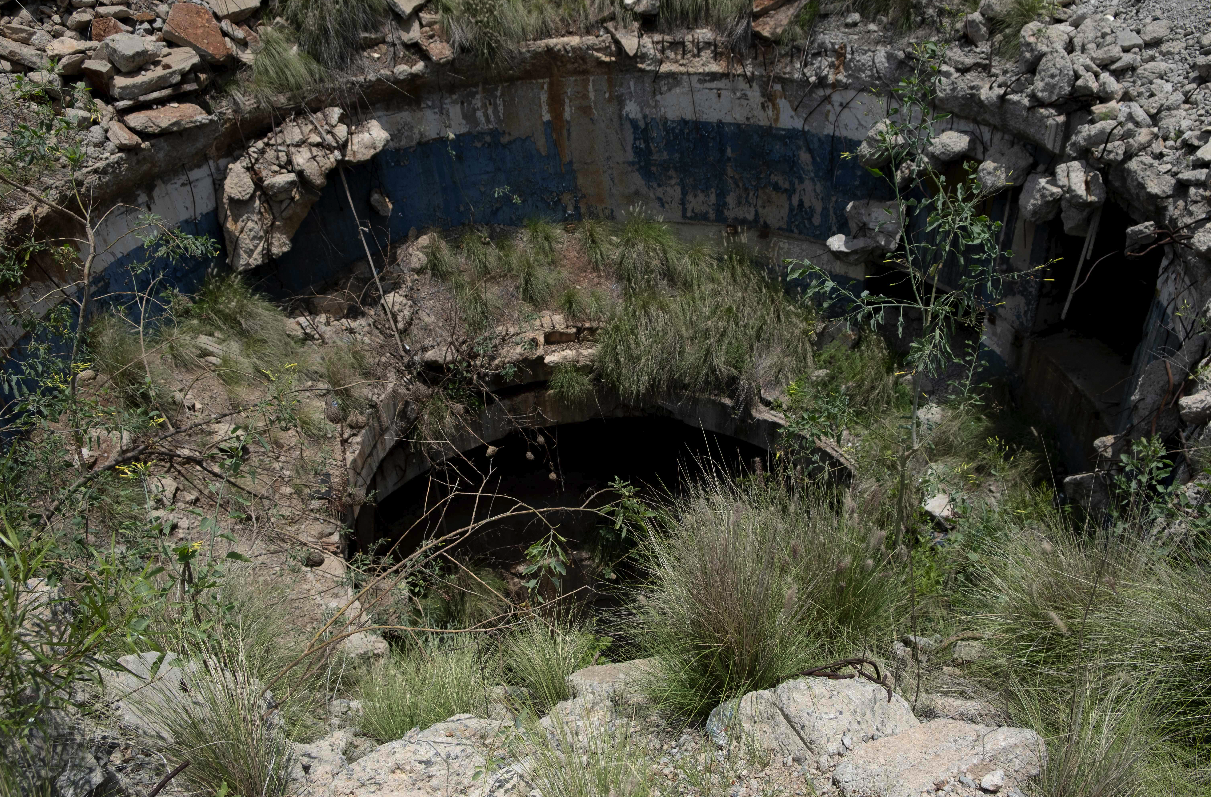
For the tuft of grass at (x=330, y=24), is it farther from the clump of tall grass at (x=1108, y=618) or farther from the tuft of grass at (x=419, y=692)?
the clump of tall grass at (x=1108, y=618)

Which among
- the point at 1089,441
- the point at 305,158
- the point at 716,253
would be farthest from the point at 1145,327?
the point at 305,158

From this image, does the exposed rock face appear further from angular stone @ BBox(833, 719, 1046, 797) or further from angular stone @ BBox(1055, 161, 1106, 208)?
angular stone @ BBox(833, 719, 1046, 797)

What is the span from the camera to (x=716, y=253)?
686 cm

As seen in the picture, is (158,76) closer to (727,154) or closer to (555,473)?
(555,473)

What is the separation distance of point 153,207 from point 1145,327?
596cm

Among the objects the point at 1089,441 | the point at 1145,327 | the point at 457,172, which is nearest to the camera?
the point at 1145,327

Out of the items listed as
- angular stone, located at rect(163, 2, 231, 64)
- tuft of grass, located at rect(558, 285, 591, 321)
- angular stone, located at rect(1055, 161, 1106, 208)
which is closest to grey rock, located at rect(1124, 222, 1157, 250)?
angular stone, located at rect(1055, 161, 1106, 208)

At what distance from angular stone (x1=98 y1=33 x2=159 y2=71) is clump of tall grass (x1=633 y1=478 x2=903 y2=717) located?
14.9ft

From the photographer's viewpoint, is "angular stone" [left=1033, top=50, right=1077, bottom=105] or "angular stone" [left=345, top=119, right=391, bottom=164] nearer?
"angular stone" [left=1033, top=50, right=1077, bottom=105]

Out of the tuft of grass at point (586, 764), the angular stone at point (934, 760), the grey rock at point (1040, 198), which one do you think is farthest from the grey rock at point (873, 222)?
the tuft of grass at point (586, 764)

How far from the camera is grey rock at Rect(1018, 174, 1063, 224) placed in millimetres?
4934

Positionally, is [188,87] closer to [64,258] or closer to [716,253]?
[64,258]

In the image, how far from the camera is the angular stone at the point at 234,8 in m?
6.09

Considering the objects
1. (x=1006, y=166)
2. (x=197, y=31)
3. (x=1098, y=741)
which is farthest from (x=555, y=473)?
(x=1098, y=741)
